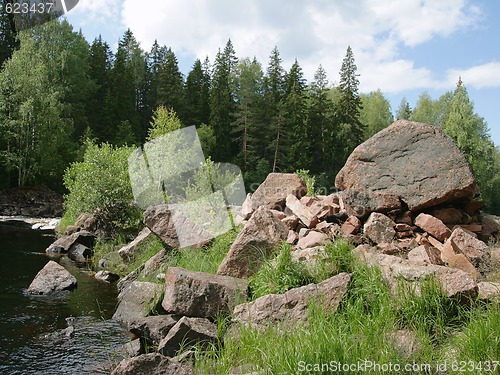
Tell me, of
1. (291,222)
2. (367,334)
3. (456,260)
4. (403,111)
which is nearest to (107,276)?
(291,222)

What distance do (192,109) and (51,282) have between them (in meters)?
48.7

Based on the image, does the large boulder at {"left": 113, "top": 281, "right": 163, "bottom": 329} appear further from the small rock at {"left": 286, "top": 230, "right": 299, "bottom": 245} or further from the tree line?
the tree line

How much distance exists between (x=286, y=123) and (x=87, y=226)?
110 feet

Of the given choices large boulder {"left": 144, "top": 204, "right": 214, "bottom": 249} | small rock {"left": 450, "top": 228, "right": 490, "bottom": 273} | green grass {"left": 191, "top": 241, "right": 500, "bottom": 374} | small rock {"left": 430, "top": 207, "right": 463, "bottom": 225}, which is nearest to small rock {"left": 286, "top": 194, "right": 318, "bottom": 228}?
large boulder {"left": 144, "top": 204, "right": 214, "bottom": 249}

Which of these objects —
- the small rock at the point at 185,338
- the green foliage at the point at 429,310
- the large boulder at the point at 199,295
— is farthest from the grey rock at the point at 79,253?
the green foliage at the point at 429,310

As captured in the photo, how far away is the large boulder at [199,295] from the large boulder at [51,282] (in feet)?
17.2

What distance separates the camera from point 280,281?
7.10 meters

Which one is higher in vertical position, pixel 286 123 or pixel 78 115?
pixel 78 115

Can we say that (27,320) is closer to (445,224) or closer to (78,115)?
(445,224)

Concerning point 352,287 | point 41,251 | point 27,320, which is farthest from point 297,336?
point 41,251

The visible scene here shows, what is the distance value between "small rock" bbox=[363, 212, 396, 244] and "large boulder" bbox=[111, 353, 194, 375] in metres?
4.30

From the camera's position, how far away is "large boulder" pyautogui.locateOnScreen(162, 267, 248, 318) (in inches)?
279

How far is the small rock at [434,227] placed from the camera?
8250 mm

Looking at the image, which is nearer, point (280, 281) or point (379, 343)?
point (379, 343)
